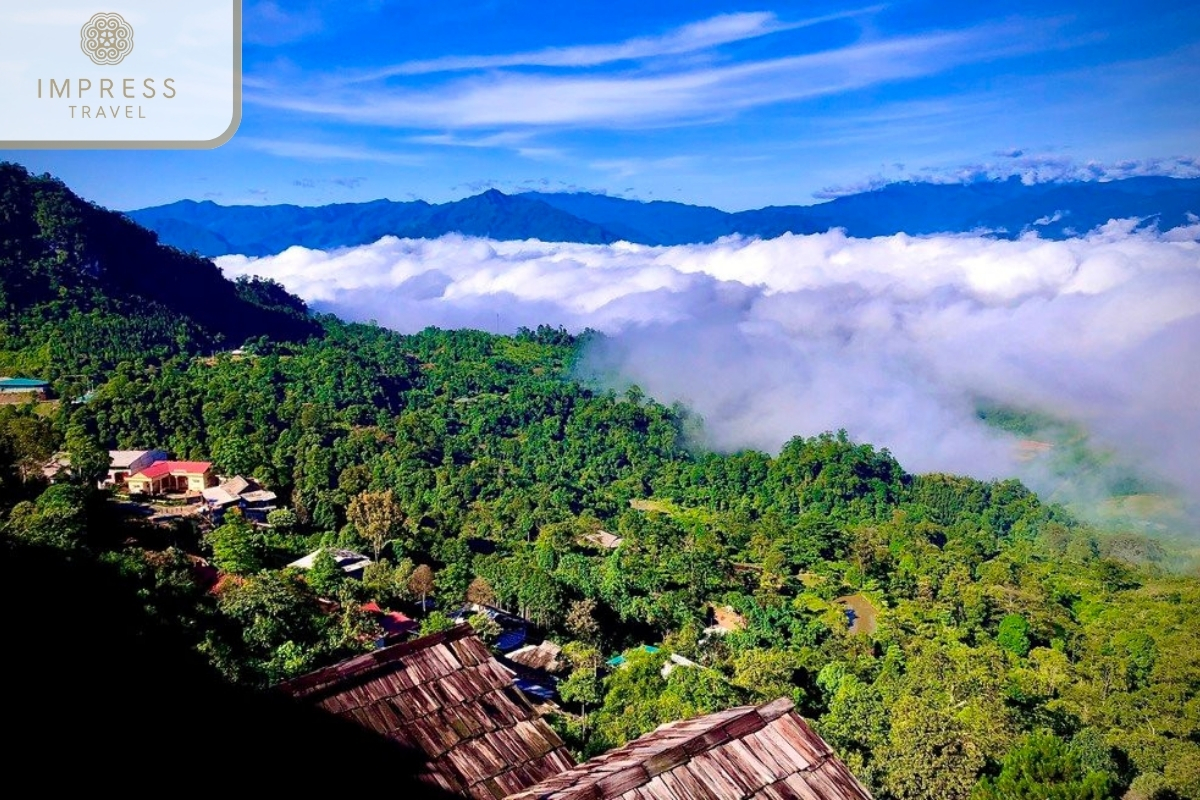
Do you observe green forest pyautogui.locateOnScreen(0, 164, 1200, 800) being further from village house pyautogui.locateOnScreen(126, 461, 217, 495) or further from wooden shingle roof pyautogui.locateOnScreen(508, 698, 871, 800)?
wooden shingle roof pyautogui.locateOnScreen(508, 698, 871, 800)

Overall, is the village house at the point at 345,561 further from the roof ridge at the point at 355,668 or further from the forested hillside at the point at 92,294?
the forested hillside at the point at 92,294

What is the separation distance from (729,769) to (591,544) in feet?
96.4

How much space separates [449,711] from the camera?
4340 millimetres

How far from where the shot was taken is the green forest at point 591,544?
43.2 ft

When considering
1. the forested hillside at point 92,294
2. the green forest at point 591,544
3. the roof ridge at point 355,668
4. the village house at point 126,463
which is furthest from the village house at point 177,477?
the roof ridge at point 355,668

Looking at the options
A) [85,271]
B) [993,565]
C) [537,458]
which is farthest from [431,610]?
[85,271]

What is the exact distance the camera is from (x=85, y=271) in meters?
49.2

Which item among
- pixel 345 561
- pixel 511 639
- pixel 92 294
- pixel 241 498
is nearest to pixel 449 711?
pixel 511 639

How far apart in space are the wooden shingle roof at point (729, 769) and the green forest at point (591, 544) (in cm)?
816

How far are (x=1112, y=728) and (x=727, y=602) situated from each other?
35.3ft

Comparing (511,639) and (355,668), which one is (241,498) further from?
(355,668)

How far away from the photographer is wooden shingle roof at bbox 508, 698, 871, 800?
3.09 m

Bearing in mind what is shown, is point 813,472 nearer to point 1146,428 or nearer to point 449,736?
point 1146,428

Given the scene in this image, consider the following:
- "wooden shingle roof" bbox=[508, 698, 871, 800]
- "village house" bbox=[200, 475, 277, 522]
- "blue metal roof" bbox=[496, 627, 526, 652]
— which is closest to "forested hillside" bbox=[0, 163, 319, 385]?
"village house" bbox=[200, 475, 277, 522]
